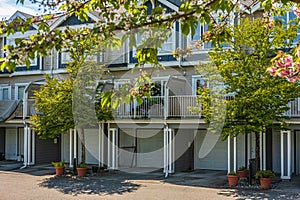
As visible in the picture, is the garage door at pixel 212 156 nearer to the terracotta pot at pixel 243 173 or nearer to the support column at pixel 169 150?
the support column at pixel 169 150

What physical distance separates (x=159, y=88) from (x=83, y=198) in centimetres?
916

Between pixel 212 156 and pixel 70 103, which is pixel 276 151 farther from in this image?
pixel 70 103

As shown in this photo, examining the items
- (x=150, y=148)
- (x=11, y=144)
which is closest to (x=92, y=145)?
(x=150, y=148)

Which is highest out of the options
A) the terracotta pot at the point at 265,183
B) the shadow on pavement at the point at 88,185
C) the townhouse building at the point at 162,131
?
the townhouse building at the point at 162,131

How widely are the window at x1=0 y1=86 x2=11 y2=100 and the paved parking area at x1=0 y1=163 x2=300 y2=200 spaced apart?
8.04m

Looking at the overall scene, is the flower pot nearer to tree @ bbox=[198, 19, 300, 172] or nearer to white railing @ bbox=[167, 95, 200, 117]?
tree @ bbox=[198, 19, 300, 172]

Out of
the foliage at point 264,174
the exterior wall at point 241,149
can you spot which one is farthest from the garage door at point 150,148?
the foliage at point 264,174

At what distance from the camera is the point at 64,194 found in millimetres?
15125

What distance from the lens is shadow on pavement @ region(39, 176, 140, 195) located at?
15.7 meters

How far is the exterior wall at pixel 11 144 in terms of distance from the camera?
28047 mm

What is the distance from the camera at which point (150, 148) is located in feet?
76.1

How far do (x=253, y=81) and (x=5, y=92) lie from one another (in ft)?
59.3

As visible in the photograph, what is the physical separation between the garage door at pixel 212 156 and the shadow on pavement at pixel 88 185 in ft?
17.7

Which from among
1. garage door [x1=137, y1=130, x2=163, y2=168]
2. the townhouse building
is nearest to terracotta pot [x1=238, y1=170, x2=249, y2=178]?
the townhouse building
